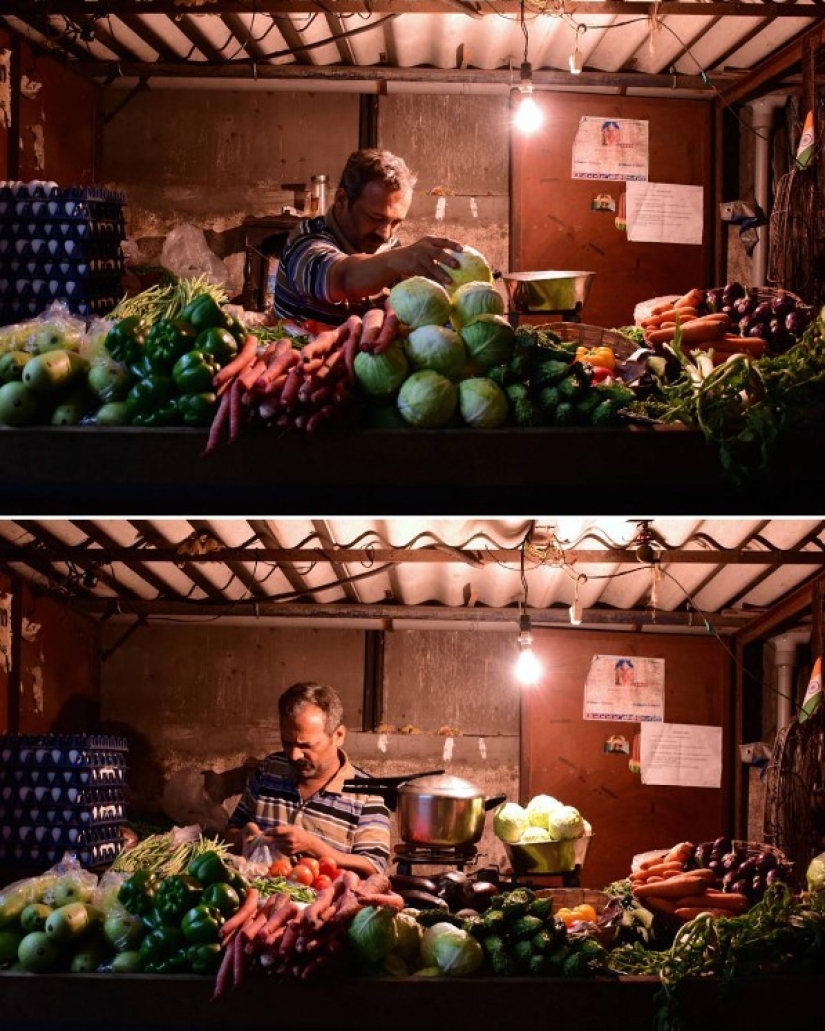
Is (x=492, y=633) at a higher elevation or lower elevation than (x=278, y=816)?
higher

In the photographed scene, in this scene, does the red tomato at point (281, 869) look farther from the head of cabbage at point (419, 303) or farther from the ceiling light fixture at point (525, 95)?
the ceiling light fixture at point (525, 95)

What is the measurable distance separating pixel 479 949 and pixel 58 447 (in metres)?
1.93

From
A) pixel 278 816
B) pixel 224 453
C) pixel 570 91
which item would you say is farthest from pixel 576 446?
pixel 570 91

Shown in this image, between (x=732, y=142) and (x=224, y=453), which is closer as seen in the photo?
(x=224, y=453)

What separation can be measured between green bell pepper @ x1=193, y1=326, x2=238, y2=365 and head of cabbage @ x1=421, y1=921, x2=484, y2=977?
1.84 meters

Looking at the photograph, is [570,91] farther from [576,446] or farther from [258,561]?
[576,446]

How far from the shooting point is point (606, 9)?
23.1ft

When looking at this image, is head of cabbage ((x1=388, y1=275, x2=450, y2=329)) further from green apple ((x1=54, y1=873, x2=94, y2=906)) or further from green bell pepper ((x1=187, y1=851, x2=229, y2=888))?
green apple ((x1=54, y1=873, x2=94, y2=906))

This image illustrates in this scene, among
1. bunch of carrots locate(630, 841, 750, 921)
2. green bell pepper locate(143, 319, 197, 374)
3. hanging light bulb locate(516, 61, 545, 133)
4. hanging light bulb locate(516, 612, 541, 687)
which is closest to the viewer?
green bell pepper locate(143, 319, 197, 374)

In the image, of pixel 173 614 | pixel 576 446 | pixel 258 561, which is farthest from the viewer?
pixel 173 614

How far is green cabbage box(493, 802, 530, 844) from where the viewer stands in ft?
21.2


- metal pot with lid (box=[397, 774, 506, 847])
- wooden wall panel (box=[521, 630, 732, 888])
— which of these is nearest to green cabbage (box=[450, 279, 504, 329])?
metal pot with lid (box=[397, 774, 506, 847])

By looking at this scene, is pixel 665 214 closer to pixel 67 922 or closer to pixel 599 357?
pixel 599 357

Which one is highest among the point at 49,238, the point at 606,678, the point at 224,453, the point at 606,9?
the point at 606,9
